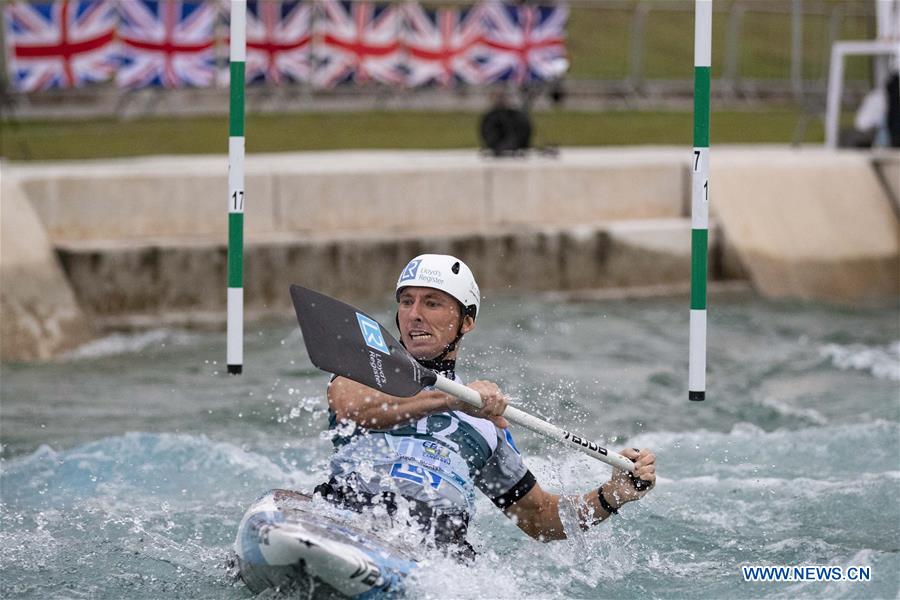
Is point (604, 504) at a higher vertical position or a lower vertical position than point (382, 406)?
lower

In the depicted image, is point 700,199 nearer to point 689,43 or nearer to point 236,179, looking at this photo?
point 236,179

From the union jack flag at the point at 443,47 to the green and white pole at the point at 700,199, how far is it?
38.2 feet

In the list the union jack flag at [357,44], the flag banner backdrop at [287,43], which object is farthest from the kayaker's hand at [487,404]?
the union jack flag at [357,44]

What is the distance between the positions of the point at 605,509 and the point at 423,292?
1.10 m

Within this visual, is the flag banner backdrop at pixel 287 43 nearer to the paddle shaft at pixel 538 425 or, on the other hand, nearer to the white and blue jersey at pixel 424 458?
the white and blue jersey at pixel 424 458

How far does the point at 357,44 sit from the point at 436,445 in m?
12.5

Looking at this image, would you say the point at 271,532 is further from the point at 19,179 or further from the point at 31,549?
the point at 19,179

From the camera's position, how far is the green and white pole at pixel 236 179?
642 cm

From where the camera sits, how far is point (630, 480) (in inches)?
228

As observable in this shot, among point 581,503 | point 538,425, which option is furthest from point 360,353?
point 581,503

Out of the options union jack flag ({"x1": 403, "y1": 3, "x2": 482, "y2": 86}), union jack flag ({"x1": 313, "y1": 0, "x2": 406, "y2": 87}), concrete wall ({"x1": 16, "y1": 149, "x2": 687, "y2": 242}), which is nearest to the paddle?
concrete wall ({"x1": 16, "y1": 149, "x2": 687, "y2": 242})

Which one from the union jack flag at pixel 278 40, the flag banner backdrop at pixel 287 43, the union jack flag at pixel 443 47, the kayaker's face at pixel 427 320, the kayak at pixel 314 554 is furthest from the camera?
the union jack flag at pixel 443 47

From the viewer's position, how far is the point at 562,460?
8.12 meters

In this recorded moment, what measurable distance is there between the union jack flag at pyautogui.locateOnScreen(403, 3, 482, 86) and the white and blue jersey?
12.7 m
